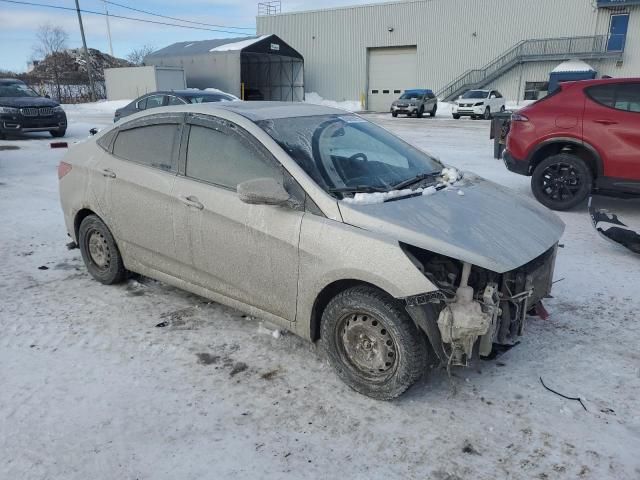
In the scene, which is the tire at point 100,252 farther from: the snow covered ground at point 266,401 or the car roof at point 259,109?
the car roof at point 259,109

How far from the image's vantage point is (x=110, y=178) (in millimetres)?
4367

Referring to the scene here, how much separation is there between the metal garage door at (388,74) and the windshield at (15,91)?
92.7 feet

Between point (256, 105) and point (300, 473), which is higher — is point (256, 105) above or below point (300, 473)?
above

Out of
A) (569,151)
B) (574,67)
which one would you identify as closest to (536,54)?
(574,67)

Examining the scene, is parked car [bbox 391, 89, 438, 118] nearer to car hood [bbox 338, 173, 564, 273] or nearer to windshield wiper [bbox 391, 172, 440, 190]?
windshield wiper [bbox 391, 172, 440, 190]

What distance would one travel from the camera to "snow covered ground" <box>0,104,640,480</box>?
2580mm

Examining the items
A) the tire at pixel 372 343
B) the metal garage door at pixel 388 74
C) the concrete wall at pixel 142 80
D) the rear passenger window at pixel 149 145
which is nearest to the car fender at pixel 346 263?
the tire at pixel 372 343

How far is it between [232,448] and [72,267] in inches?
132

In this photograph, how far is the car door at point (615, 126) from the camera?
254 inches

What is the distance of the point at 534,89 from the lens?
1420 inches

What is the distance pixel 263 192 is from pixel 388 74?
3930 cm

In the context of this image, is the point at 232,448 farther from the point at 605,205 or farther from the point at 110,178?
the point at 605,205

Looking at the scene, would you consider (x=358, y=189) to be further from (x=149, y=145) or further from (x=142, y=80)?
(x=142, y=80)

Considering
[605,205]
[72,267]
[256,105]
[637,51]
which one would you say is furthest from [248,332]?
[637,51]
